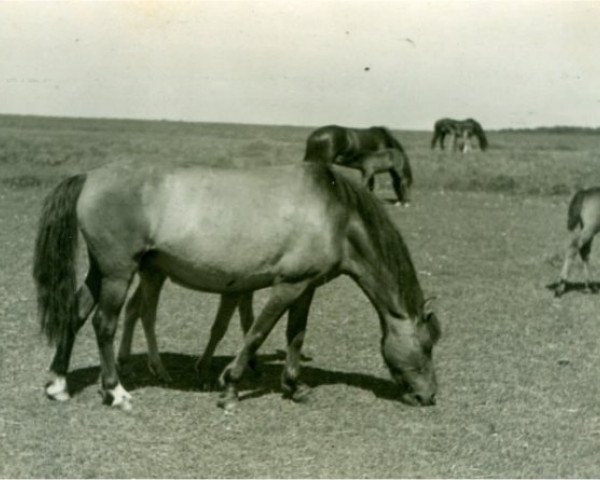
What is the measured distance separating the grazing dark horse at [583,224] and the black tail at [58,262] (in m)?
7.84

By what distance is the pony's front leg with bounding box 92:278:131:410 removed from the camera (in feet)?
22.2

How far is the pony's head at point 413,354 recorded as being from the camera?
7.15 meters

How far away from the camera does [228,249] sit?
6.93m

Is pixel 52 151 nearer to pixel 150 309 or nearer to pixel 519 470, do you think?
pixel 150 309

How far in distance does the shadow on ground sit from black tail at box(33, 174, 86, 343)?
2.54 feet

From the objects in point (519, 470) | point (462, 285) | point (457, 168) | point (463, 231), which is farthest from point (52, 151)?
point (519, 470)

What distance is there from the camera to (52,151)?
40031mm

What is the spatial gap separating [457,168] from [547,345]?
24972mm

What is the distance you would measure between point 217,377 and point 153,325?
81cm

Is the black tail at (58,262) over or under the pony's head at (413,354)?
over

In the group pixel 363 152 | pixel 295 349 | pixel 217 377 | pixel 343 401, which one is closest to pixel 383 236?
pixel 295 349

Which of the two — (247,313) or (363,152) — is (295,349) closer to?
(247,313)

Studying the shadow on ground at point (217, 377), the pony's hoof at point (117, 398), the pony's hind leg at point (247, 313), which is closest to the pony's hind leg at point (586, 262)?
the shadow on ground at point (217, 377)

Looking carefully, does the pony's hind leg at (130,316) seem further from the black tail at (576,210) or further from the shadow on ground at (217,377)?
the black tail at (576,210)
